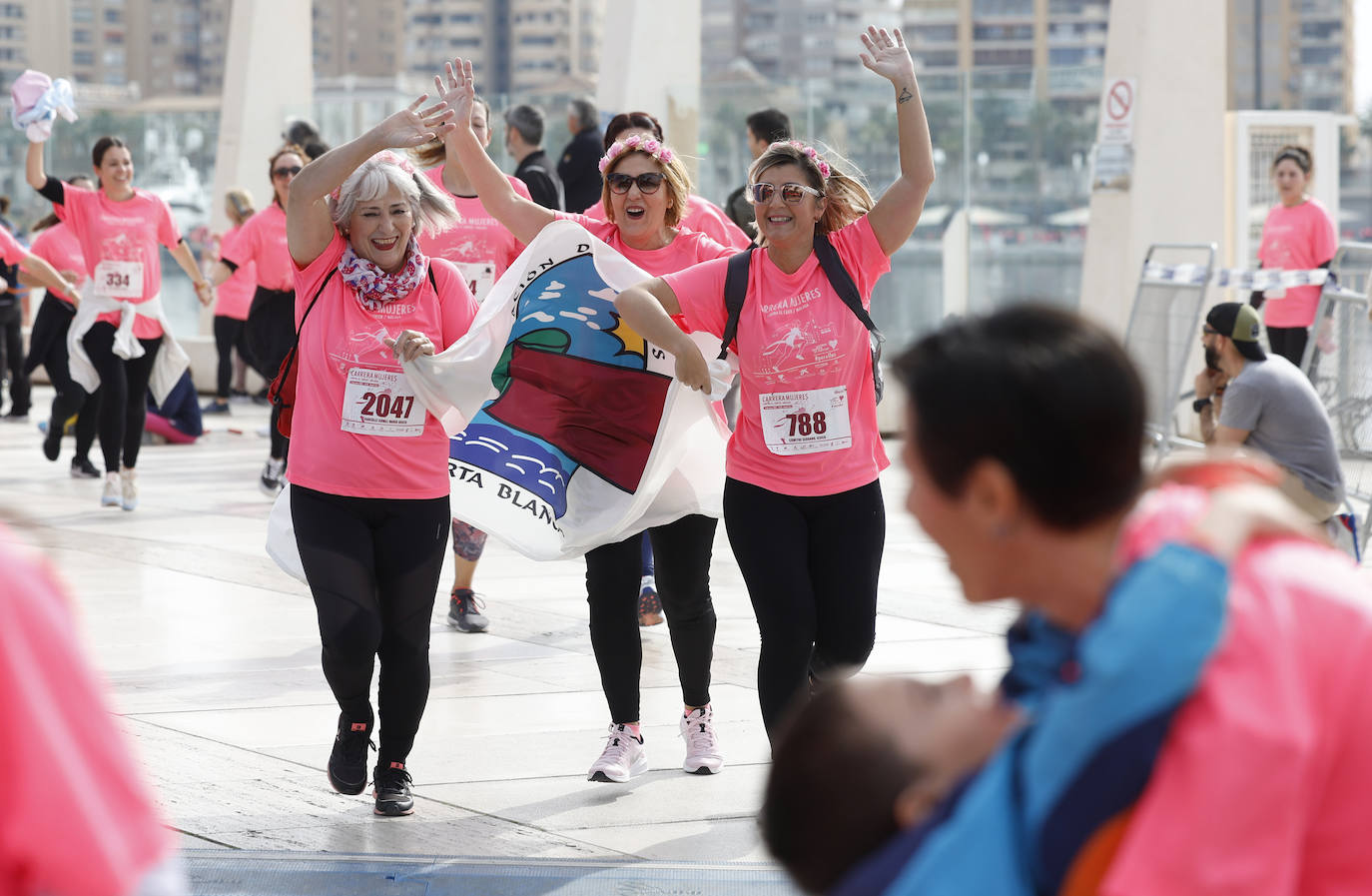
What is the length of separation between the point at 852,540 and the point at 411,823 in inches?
53.7

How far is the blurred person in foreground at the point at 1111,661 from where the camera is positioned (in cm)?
132

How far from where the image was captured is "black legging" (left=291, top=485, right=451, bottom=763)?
4.53 m

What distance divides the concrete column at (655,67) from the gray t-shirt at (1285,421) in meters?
10.2

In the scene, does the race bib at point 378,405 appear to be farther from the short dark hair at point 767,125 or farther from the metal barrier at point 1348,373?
the metal barrier at point 1348,373

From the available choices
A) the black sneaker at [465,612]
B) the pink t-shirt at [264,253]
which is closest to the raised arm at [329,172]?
the black sneaker at [465,612]

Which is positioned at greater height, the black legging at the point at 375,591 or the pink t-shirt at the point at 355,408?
the pink t-shirt at the point at 355,408

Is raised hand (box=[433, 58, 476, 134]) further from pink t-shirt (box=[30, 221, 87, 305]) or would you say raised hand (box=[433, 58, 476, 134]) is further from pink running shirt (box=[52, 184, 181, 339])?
pink t-shirt (box=[30, 221, 87, 305])

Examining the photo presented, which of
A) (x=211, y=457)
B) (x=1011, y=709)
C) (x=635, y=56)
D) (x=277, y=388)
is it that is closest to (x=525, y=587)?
(x=277, y=388)

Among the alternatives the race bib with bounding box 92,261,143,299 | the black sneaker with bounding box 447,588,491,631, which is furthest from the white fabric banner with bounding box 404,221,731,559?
the race bib with bounding box 92,261,143,299

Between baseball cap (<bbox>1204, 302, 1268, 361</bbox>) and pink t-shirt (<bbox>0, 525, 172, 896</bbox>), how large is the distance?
5.56 metres

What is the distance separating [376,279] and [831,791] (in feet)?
10.9

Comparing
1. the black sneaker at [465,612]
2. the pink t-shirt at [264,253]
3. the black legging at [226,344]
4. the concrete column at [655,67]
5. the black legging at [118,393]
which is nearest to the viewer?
the black sneaker at [465,612]

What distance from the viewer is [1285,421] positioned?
656cm

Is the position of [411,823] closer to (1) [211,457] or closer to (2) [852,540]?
(2) [852,540]
